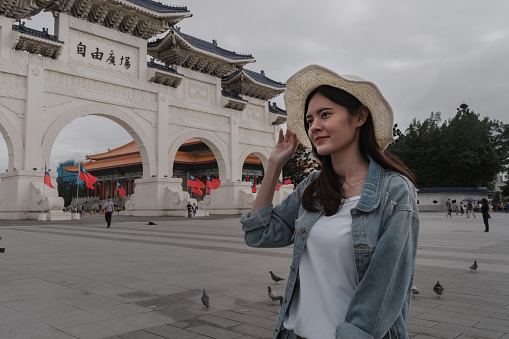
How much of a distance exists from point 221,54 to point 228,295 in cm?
2747

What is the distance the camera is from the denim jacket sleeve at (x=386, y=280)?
1.15 metres

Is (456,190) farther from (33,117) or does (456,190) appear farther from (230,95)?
(33,117)

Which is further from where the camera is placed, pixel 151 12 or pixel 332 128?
pixel 151 12

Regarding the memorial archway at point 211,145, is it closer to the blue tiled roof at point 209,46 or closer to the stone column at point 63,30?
the blue tiled roof at point 209,46

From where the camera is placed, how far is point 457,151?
39844mm

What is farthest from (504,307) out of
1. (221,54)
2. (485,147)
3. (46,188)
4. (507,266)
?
(485,147)

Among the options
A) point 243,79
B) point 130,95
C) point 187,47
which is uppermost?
point 187,47

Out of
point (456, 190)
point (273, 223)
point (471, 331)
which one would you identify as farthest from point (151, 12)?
point (456, 190)

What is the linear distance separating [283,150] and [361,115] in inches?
15.5

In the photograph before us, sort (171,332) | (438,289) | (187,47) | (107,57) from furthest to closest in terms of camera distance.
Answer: (187,47) → (107,57) → (438,289) → (171,332)

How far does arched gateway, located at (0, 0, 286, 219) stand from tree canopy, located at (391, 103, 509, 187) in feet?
59.6

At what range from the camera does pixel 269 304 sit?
403 cm

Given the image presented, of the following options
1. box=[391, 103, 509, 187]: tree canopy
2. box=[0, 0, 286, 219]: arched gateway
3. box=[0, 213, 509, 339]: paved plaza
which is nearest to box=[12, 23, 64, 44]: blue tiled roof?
box=[0, 0, 286, 219]: arched gateway

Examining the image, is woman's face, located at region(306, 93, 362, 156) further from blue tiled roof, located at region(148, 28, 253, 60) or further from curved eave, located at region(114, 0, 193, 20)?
blue tiled roof, located at region(148, 28, 253, 60)
